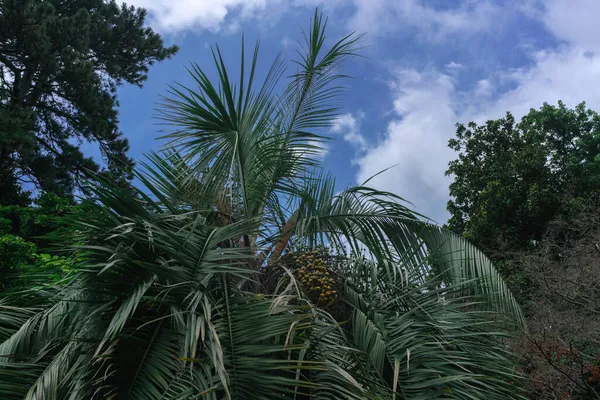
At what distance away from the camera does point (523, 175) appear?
16.4m

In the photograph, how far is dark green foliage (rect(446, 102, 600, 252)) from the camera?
15.9 meters

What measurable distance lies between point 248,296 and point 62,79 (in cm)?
1494

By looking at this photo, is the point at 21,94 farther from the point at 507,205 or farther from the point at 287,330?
the point at 287,330

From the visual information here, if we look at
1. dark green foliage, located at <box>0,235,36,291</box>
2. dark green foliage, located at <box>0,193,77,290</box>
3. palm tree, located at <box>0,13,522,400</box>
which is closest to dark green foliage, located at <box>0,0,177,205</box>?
dark green foliage, located at <box>0,193,77,290</box>

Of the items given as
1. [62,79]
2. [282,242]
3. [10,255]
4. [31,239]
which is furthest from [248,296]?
[62,79]

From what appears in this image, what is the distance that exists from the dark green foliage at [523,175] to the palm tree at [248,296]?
10897 millimetres

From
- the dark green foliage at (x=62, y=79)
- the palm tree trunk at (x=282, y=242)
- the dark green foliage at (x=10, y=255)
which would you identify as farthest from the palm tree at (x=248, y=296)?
the dark green foliage at (x=62, y=79)

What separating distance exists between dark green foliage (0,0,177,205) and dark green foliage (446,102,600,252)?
10136mm

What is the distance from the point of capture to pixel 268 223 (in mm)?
4309

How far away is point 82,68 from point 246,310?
1432 cm

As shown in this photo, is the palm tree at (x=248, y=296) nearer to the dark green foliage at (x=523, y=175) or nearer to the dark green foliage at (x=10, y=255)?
the dark green foliage at (x=10, y=255)

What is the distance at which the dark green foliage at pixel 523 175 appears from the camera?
15.9m

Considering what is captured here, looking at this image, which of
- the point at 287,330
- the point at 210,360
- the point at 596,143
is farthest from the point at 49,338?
the point at 596,143

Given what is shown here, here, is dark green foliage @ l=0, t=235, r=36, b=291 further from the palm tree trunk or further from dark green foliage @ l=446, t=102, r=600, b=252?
dark green foliage @ l=446, t=102, r=600, b=252
